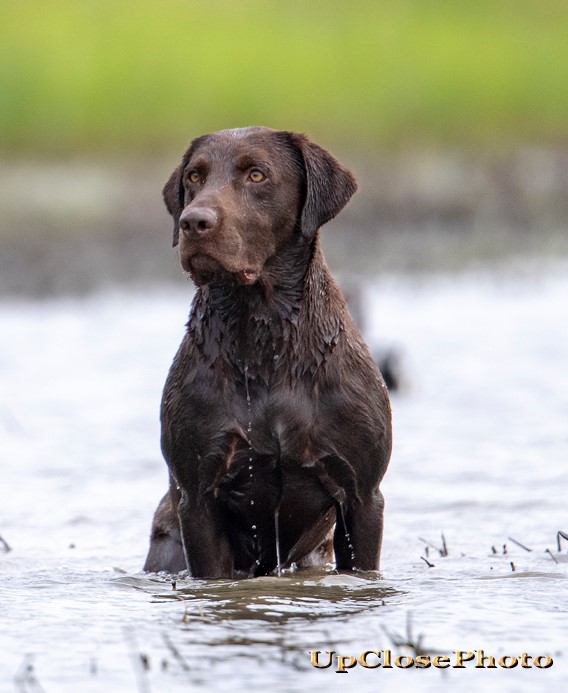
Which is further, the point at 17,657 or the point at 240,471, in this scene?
the point at 240,471

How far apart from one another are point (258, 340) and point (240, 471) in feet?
1.69

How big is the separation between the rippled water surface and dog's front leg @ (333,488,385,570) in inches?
3.6

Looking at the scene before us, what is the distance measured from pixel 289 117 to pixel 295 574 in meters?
16.1

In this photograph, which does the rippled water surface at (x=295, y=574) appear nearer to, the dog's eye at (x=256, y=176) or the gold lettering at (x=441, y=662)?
the gold lettering at (x=441, y=662)

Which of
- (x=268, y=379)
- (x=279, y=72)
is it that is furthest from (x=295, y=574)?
(x=279, y=72)

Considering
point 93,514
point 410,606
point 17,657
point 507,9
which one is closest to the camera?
point 17,657

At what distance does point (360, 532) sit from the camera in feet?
19.6

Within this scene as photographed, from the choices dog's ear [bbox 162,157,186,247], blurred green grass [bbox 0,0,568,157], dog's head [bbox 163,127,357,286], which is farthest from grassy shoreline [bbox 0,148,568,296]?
dog's head [bbox 163,127,357,286]

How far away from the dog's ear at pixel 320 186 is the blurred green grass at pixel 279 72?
1473 centimetres

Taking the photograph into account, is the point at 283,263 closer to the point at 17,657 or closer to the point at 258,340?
the point at 258,340

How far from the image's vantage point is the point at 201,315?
239 inches

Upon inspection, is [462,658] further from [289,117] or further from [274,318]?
[289,117]

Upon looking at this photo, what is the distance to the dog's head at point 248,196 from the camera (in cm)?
566

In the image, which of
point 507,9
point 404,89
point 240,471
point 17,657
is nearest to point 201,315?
point 240,471
